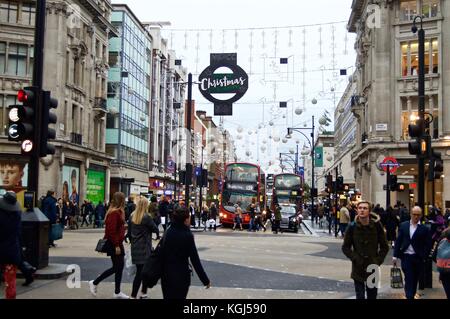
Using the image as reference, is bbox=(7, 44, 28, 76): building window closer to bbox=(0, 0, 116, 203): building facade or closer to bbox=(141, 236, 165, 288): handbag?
bbox=(0, 0, 116, 203): building facade

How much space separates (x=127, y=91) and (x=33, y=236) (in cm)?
4931

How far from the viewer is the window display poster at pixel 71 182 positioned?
43.7 m

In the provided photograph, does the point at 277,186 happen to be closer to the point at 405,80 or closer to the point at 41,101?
the point at 405,80

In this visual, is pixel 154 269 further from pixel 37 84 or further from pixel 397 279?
pixel 37 84

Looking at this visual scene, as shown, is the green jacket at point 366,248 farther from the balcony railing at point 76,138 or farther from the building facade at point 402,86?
the balcony railing at point 76,138

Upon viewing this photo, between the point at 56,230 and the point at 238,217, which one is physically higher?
the point at 56,230

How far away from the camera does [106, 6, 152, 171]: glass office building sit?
58.1 meters

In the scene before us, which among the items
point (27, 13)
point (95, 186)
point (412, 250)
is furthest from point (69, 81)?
point (412, 250)

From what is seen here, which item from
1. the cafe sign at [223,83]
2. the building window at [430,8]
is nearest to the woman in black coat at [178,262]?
the cafe sign at [223,83]

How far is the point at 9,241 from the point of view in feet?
28.7

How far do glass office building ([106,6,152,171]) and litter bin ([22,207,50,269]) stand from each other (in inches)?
1681

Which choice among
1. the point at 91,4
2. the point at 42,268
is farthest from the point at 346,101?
the point at 42,268

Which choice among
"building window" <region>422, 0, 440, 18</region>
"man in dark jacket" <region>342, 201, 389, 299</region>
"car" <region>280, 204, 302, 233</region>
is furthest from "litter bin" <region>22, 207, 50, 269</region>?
"building window" <region>422, 0, 440, 18</region>

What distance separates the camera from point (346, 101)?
262 ft
